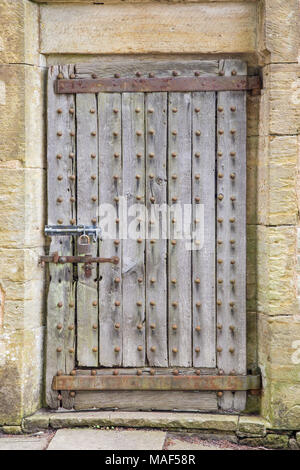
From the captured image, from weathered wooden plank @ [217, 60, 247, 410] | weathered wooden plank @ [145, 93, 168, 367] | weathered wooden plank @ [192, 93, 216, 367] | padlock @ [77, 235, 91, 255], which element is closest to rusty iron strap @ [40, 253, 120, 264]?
padlock @ [77, 235, 91, 255]

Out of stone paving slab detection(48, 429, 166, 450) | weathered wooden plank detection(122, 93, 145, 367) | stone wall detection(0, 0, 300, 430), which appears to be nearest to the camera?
stone paving slab detection(48, 429, 166, 450)

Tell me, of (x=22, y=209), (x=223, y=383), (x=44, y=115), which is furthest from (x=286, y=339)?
(x=44, y=115)

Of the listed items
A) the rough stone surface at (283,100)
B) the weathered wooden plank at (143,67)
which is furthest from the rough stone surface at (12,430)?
the rough stone surface at (283,100)

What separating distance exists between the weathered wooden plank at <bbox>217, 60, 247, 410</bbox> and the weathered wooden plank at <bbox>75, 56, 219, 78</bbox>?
0.13m

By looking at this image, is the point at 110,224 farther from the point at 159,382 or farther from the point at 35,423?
the point at 35,423

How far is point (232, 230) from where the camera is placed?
12.1ft

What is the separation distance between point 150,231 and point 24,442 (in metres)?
1.36

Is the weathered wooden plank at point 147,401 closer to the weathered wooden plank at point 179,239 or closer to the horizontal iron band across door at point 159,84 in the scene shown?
the weathered wooden plank at point 179,239

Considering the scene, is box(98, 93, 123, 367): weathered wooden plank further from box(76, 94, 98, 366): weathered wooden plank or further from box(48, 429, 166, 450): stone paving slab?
box(48, 429, 166, 450): stone paving slab

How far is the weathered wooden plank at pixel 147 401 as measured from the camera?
147 inches

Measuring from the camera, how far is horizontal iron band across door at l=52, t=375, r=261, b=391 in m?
3.69

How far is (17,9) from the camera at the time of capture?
3531mm

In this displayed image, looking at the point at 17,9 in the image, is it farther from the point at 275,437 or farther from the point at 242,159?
the point at 275,437

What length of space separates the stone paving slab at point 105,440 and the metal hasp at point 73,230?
109 centimetres
